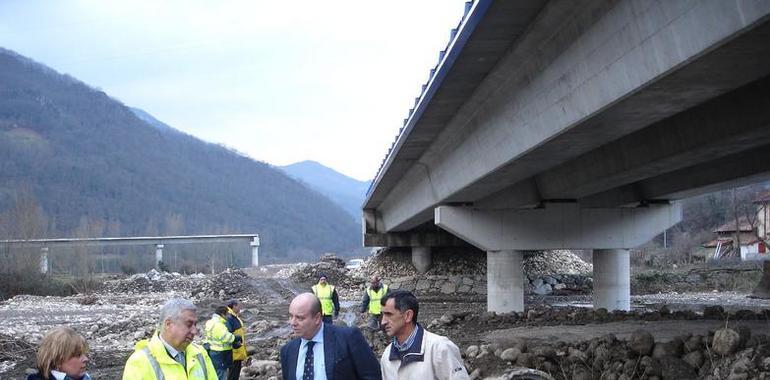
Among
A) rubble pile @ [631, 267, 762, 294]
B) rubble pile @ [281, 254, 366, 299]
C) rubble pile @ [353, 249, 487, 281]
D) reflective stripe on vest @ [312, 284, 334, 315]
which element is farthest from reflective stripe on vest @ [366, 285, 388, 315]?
rubble pile @ [631, 267, 762, 294]

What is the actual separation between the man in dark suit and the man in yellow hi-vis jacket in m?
0.59

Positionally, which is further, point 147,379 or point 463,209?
point 463,209

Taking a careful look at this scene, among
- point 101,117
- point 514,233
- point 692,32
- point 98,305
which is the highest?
point 101,117

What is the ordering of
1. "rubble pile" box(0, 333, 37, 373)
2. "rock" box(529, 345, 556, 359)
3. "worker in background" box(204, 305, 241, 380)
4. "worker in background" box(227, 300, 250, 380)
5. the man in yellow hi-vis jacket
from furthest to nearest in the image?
"rubble pile" box(0, 333, 37, 373), "rock" box(529, 345, 556, 359), "worker in background" box(227, 300, 250, 380), "worker in background" box(204, 305, 241, 380), the man in yellow hi-vis jacket

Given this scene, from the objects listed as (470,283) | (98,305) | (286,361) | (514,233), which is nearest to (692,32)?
(286,361)

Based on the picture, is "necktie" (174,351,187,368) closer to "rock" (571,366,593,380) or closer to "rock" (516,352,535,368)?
"rock" (571,366,593,380)

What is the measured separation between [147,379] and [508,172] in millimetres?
12745

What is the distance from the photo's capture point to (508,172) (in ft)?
55.8

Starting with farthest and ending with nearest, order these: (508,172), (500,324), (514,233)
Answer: (514,233)
(500,324)
(508,172)

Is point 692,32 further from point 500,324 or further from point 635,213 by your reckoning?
point 635,213

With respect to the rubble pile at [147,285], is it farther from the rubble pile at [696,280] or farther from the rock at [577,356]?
the rock at [577,356]

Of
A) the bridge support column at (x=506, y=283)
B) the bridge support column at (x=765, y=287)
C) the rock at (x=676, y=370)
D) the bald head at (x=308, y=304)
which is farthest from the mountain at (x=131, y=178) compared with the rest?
the bald head at (x=308, y=304)

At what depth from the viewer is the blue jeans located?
11.1 m

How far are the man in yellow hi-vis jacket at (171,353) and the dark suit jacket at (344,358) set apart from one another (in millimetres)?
556
